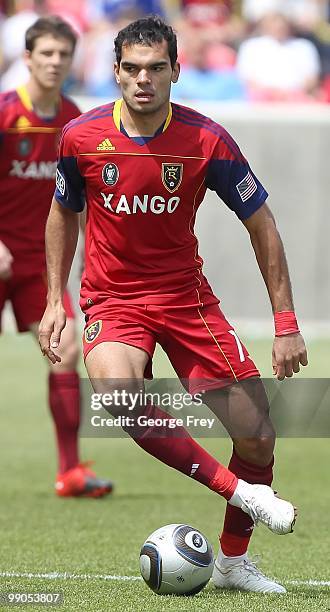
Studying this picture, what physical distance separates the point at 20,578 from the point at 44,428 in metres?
5.32

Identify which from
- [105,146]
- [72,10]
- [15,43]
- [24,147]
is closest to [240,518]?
[105,146]

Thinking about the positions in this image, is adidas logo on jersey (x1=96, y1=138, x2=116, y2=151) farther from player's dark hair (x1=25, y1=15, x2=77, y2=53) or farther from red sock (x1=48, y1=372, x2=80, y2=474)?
red sock (x1=48, y1=372, x2=80, y2=474)

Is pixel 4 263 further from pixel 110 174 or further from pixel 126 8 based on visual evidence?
pixel 126 8

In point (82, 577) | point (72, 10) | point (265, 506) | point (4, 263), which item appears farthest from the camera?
point (72, 10)

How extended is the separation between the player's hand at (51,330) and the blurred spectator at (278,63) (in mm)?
10539

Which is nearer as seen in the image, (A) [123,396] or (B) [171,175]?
(A) [123,396]

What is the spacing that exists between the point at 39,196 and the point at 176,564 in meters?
3.74

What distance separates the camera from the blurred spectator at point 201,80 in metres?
16.0

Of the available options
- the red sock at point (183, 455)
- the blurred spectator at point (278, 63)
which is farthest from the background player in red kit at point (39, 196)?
the blurred spectator at point (278, 63)

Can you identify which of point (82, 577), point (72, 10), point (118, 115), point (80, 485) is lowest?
point (80, 485)

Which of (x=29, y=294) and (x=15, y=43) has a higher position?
(x=29, y=294)

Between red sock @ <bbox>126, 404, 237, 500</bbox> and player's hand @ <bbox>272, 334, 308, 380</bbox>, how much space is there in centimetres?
48

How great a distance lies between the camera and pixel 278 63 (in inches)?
643

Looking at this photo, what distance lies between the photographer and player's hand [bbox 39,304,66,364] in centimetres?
586
